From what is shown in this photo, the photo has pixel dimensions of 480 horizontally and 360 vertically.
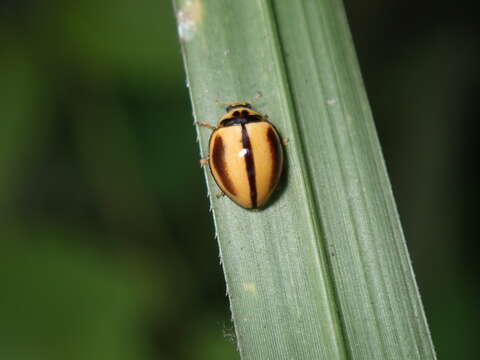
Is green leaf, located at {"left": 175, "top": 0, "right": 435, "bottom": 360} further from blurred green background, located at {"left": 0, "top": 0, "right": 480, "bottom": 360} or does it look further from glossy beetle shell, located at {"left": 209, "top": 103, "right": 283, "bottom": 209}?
blurred green background, located at {"left": 0, "top": 0, "right": 480, "bottom": 360}

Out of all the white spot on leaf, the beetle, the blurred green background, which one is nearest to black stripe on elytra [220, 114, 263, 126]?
the beetle

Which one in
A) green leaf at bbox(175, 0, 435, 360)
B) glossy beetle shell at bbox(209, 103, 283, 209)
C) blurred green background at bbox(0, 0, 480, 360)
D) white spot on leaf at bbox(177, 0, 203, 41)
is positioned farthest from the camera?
blurred green background at bbox(0, 0, 480, 360)

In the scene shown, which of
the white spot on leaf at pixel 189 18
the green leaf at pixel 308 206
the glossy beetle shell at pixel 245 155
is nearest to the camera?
the green leaf at pixel 308 206

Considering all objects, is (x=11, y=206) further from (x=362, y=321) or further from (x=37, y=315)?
(x=362, y=321)

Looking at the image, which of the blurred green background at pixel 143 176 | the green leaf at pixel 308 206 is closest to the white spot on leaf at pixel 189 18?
the green leaf at pixel 308 206

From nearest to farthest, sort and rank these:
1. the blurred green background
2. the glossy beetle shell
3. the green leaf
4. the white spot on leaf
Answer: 1. the green leaf
2. the glossy beetle shell
3. the white spot on leaf
4. the blurred green background

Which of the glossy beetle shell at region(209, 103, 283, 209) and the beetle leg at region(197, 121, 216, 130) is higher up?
the beetle leg at region(197, 121, 216, 130)

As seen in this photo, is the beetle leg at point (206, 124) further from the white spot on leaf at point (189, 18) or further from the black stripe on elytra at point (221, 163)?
the white spot on leaf at point (189, 18)

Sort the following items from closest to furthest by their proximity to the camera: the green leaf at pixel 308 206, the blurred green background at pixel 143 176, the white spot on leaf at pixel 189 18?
the green leaf at pixel 308 206, the white spot on leaf at pixel 189 18, the blurred green background at pixel 143 176
